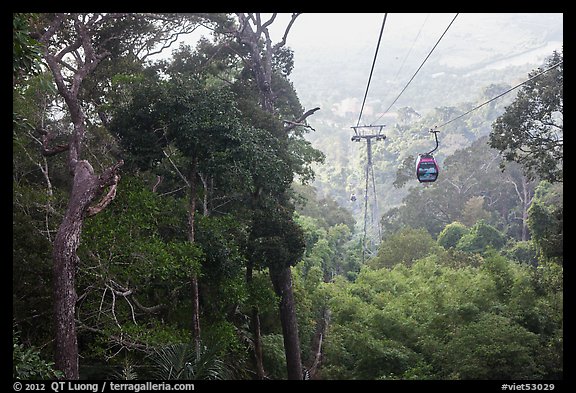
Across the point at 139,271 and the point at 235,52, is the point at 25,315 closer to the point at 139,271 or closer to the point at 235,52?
the point at 139,271

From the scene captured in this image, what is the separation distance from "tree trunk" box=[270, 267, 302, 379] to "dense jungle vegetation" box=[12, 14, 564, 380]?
27 mm

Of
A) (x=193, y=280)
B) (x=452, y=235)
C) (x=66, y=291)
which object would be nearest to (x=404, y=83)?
(x=452, y=235)

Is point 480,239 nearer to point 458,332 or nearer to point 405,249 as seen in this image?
point 405,249

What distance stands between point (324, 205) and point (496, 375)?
80.5 ft

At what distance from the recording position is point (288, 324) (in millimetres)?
8906

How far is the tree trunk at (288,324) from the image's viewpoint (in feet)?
28.7

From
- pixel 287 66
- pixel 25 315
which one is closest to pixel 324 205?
pixel 287 66

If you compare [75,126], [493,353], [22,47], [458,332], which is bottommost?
[493,353]

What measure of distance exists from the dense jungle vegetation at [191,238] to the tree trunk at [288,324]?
3 cm

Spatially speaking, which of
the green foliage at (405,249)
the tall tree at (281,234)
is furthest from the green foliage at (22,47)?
the green foliage at (405,249)

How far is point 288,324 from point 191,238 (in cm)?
351

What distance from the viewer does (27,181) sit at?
7.34 m

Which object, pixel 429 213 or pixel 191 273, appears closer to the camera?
pixel 191 273

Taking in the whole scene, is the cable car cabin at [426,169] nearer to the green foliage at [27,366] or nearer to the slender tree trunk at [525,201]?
the green foliage at [27,366]
